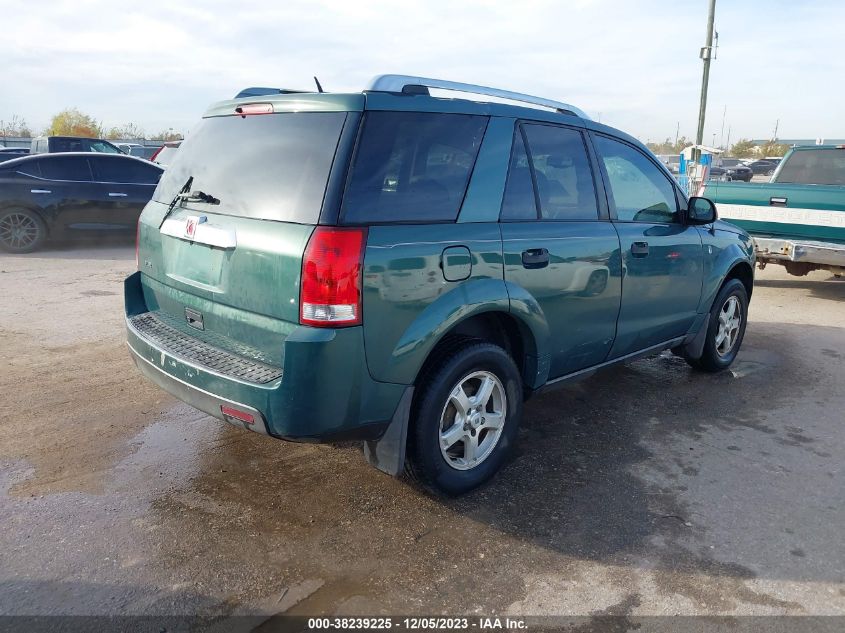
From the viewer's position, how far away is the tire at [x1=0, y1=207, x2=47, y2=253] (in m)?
10.5

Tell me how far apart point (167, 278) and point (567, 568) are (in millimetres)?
2334

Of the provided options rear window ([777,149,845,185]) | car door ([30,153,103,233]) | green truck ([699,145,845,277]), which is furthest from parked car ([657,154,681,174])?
car door ([30,153,103,233])

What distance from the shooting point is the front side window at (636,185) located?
4312mm

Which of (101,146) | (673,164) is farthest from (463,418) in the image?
(673,164)

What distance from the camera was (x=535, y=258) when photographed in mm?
3602

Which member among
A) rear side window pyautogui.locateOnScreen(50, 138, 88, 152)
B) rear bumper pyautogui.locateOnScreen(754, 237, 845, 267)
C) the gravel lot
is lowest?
the gravel lot

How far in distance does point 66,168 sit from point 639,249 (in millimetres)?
9703

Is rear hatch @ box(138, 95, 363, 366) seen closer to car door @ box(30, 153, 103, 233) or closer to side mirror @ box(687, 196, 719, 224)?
side mirror @ box(687, 196, 719, 224)

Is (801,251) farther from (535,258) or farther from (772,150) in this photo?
(772,150)

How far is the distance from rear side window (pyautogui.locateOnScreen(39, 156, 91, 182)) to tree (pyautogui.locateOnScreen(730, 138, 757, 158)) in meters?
70.0

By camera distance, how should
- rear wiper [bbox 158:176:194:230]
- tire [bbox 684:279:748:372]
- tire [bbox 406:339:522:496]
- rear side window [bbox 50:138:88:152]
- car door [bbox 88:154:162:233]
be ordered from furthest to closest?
rear side window [bbox 50:138:88:152]
car door [bbox 88:154:162:233]
tire [bbox 684:279:748:372]
rear wiper [bbox 158:176:194:230]
tire [bbox 406:339:522:496]

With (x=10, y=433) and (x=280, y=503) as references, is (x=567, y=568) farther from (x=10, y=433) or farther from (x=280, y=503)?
(x=10, y=433)

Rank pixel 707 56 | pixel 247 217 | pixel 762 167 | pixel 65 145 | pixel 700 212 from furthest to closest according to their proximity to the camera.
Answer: pixel 762 167 < pixel 65 145 < pixel 707 56 < pixel 700 212 < pixel 247 217

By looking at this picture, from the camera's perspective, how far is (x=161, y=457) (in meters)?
3.82
